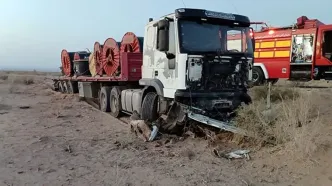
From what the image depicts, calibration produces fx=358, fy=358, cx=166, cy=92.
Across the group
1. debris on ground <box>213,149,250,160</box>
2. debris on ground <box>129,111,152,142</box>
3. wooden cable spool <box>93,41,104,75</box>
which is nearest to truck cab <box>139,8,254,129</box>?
debris on ground <box>129,111,152,142</box>

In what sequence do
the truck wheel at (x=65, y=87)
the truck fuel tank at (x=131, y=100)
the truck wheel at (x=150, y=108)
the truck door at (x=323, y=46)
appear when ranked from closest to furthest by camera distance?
the truck wheel at (x=150, y=108)
the truck fuel tank at (x=131, y=100)
the truck door at (x=323, y=46)
the truck wheel at (x=65, y=87)

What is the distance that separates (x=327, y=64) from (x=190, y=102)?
10.5 m

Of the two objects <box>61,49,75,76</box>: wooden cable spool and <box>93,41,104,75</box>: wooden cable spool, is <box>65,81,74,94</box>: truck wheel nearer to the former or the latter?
<box>61,49,75,76</box>: wooden cable spool

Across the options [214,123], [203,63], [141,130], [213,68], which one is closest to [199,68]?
[203,63]

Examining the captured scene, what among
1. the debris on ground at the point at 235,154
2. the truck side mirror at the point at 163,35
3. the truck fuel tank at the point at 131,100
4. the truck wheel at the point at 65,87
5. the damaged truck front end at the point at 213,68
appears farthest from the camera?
the truck wheel at the point at 65,87

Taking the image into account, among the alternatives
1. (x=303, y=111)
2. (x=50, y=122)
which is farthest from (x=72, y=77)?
(x=303, y=111)

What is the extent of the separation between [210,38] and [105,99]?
624cm

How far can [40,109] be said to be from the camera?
14156 millimetres

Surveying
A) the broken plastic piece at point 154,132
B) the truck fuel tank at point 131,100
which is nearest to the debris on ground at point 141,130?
the broken plastic piece at point 154,132

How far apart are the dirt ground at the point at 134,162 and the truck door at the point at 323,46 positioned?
10586 millimetres

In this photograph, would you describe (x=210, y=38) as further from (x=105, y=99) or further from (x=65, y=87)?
(x=65, y=87)

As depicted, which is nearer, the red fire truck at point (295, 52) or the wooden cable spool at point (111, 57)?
the wooden cable spool at point (111, 57)

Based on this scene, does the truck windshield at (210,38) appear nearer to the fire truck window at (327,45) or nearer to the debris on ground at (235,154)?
the debris on ground at (235,154)

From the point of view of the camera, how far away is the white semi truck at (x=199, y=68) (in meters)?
8.11
